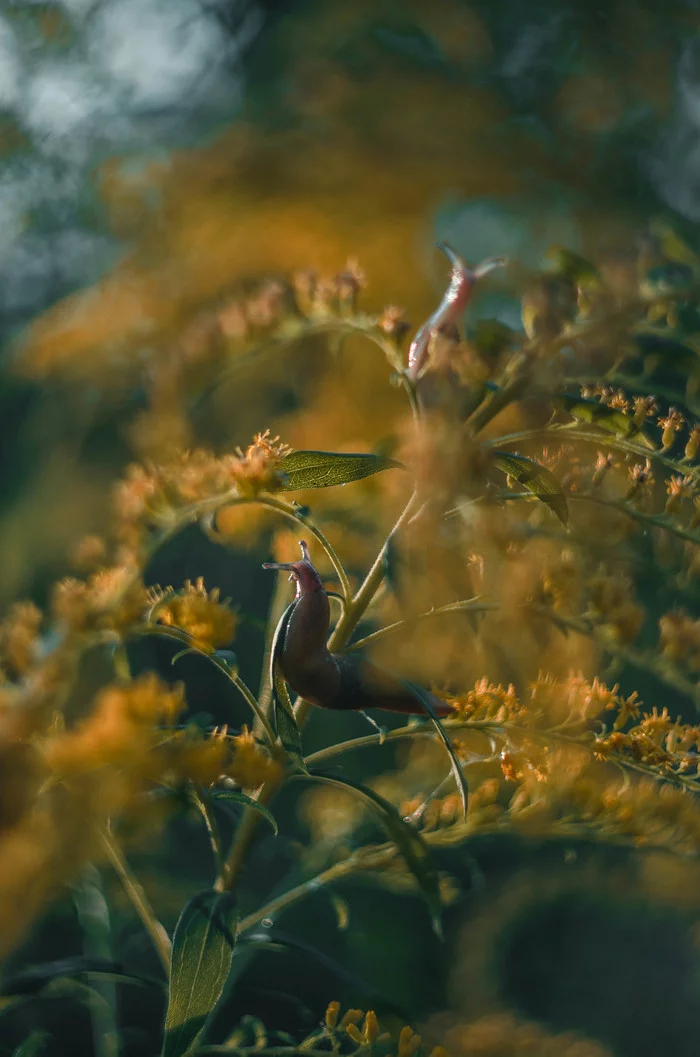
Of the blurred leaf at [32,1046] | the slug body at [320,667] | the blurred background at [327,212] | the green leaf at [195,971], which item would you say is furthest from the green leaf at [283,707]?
the blurred background at [327,212]

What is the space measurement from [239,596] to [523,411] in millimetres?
1090

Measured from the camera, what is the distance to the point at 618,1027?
1.62 m

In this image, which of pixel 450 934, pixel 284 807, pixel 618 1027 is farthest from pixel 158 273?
pixel 618 1027

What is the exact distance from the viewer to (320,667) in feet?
2.05

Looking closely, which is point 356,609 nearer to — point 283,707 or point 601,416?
point 283,707

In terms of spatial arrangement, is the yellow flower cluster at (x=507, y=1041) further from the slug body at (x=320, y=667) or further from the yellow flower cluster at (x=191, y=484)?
the yellow flower cluster at (x=191, y=484)

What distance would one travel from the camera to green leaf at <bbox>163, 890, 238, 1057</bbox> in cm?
63

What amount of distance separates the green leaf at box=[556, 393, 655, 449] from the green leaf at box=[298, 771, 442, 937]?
29cm

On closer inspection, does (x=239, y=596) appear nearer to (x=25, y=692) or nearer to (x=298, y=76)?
(x=298, y=76)

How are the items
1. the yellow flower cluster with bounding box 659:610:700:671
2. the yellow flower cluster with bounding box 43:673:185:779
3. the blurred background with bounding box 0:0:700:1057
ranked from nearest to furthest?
the yellow flower cluster with bounding box 43:673:185:779 → the yellow flower cluster with bounding box 659:610:700:671 → the blurred background with bounding box 0:0:700:1057

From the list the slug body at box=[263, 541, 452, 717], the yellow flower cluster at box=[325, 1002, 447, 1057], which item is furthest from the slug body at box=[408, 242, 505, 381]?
the yellow flower cluster at box=[325, 1002, 447, 1057]

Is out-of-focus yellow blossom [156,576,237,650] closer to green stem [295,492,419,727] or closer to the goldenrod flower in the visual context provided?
green stem [295,492,419,727]

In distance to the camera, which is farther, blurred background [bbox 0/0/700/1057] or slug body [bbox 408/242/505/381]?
blurred background [bbox 0/0/700/1057]

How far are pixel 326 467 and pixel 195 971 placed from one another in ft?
1.12
